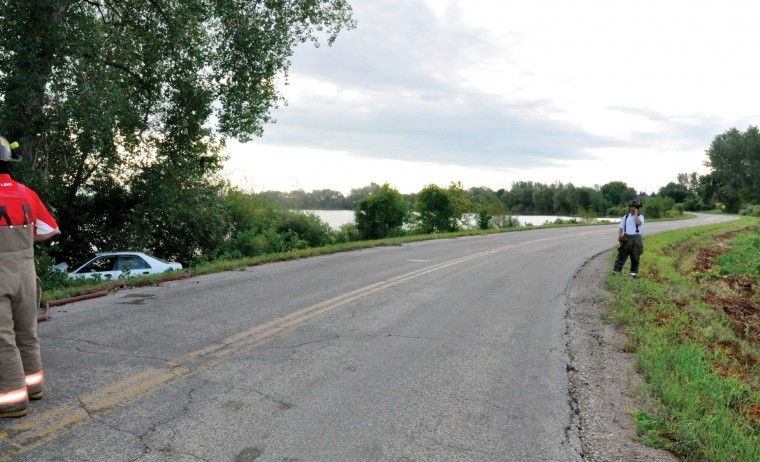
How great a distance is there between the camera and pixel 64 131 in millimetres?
13594

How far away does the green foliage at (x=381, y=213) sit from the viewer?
3575 centimetres

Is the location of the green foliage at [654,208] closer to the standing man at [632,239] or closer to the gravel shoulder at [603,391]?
the standing man at [632,239]

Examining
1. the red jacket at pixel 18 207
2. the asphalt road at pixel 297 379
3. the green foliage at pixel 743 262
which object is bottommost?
the green foliage at pixel 743 262

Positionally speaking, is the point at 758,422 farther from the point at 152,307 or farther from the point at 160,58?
the point at 160,58

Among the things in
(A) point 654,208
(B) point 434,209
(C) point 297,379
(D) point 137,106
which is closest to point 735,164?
(A) point 654,208

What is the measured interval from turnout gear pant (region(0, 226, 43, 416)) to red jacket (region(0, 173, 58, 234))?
7 cm

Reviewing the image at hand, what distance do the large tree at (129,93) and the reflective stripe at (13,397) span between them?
1048 centimetres

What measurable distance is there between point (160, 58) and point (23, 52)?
4.68 m

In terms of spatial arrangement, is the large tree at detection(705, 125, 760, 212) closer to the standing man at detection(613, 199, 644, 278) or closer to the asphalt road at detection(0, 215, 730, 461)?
the standing man at detection(613, 199, 644, 278)

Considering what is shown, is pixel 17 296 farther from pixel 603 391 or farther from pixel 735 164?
pixel 735 164

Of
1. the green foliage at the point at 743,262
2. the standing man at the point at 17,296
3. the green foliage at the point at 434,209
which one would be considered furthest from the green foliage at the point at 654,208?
the standing man at the point at 17,296

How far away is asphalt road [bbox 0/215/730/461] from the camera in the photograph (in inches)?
145

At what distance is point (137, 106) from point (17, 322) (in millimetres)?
14125

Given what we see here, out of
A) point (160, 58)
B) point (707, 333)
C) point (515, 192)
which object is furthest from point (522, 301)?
point (515, 192)
